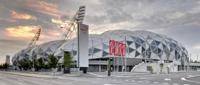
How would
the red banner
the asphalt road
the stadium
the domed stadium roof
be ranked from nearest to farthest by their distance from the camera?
the asphalt road
the red banner
the stadium
the domed stadium roof

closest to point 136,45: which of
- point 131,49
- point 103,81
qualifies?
point 131,49

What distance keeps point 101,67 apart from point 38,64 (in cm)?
3038

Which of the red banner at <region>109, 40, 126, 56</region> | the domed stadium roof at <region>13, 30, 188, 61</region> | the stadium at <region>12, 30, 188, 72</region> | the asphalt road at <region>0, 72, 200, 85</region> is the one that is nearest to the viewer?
the asphalt road at <region>0, 72, 200, 85</region>

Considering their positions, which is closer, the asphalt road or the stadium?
the asphalt road

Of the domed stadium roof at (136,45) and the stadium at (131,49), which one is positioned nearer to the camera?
the stadium at (131,49)

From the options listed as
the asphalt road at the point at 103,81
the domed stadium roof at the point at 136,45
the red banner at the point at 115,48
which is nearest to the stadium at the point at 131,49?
the domed stadium roof at the point at 136,45

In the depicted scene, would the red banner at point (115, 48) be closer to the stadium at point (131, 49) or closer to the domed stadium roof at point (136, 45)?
the stadium at point (131, 49)

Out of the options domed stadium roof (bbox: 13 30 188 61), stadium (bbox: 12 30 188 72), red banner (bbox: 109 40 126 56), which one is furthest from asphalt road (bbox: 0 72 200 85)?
domed stadium roof (bbox: 13 30 188 61)

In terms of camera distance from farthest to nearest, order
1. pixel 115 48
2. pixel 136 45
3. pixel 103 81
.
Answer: pixel 136 45, pixel 115 48, pixel 103 81

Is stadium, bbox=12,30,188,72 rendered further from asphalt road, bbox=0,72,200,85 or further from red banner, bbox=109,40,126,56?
asphalt road, bbox=0,72,200,85

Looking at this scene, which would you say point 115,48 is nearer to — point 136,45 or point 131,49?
point 131,49

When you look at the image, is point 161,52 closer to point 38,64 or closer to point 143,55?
point 143,55

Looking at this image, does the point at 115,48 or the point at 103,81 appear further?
the point at 115,48

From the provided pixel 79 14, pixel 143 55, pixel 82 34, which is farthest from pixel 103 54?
pixel 82 34
